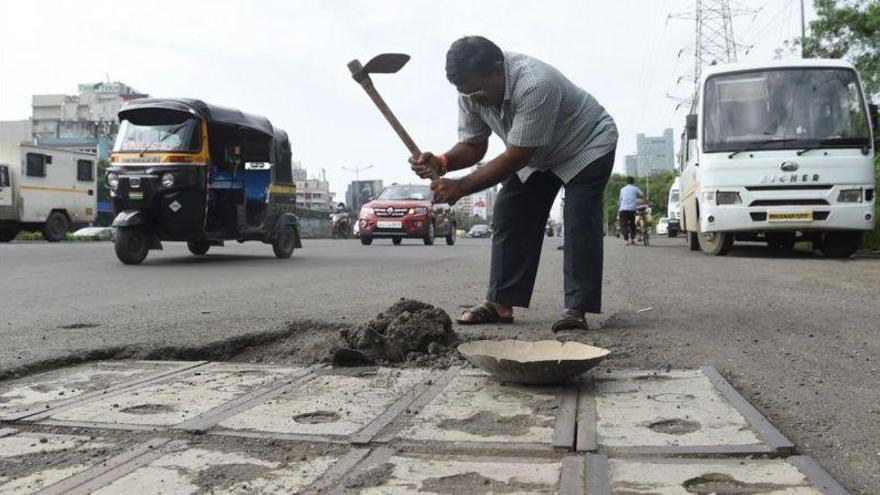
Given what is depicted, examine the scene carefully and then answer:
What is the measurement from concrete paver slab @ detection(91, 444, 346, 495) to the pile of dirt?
1.15 meters

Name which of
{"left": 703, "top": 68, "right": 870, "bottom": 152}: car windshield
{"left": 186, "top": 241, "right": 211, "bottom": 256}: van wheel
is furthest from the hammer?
{"left": 186, "top": 241, "right": 211, "bottom": 256}: van wheel

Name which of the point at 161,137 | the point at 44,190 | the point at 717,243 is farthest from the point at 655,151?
the point at 161,137

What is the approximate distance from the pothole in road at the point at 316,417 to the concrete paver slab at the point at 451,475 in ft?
1.22

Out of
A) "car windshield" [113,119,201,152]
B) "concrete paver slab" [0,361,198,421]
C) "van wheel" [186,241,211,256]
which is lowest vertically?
"concrete paver slab" [0,361,198,421]

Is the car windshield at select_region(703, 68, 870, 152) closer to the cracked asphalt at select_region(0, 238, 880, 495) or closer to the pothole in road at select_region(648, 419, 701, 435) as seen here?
the cracked asphalt at select_region(0, 238, 880, 495)

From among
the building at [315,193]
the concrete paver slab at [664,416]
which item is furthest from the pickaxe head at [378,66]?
the building at [315,193]

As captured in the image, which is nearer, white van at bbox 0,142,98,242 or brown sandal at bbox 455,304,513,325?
brown sandal at bbox 455,304,513,325

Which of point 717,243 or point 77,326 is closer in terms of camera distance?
point 77,326

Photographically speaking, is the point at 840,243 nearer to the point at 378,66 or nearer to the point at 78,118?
the point at 378,66

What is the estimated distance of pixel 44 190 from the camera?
874 inches

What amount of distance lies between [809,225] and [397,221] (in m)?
10.3

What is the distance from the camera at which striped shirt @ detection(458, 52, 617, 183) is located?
3.79 meters

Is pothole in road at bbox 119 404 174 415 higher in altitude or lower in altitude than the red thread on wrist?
lower

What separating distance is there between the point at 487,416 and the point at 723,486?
779 mm
